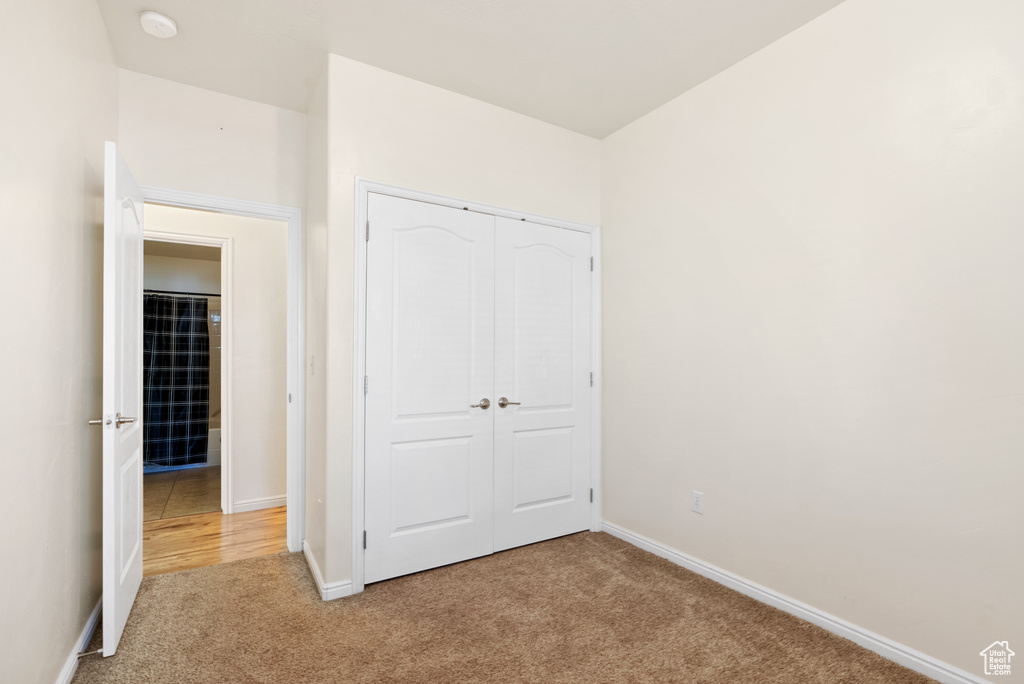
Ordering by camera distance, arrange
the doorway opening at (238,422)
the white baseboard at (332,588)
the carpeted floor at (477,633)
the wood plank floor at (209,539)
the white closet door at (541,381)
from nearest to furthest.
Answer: the carpeted floor at (477,633), the white baseboard at (332,588), the wood plank floor at (209,539), the white closet door at (541,381), the doorway opening at (238,422)

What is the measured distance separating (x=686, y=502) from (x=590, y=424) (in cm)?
80

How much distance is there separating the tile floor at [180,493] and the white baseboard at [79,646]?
1.65m

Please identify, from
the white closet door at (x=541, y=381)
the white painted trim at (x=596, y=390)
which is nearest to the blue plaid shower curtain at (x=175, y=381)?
the white closet door at (x=541, y=381)

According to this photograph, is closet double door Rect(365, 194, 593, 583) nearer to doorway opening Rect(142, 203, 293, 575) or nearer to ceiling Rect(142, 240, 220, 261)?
doorway opening Rect(142, 203, 293, 575)

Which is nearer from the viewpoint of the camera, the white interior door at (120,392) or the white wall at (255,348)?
the white interior door at (120,392)

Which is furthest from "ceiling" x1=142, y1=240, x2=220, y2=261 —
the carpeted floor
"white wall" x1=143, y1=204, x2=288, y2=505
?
the carpeted floor

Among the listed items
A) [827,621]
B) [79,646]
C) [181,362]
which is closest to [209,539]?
[79,646]

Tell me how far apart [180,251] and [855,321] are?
20.5 feet

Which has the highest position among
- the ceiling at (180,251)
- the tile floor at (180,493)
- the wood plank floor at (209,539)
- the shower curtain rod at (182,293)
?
the ceiling at (180,251)

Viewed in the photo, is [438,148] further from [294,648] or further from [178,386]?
[178,386]

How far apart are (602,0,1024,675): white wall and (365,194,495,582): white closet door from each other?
1.03m

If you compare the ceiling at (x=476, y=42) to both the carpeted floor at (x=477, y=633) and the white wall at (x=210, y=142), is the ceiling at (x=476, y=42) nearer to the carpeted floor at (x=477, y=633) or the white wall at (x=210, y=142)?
the white wall at (x=210, y=142)

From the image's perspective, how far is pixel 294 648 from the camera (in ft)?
6.70

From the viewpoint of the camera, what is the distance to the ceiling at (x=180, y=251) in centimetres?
540
